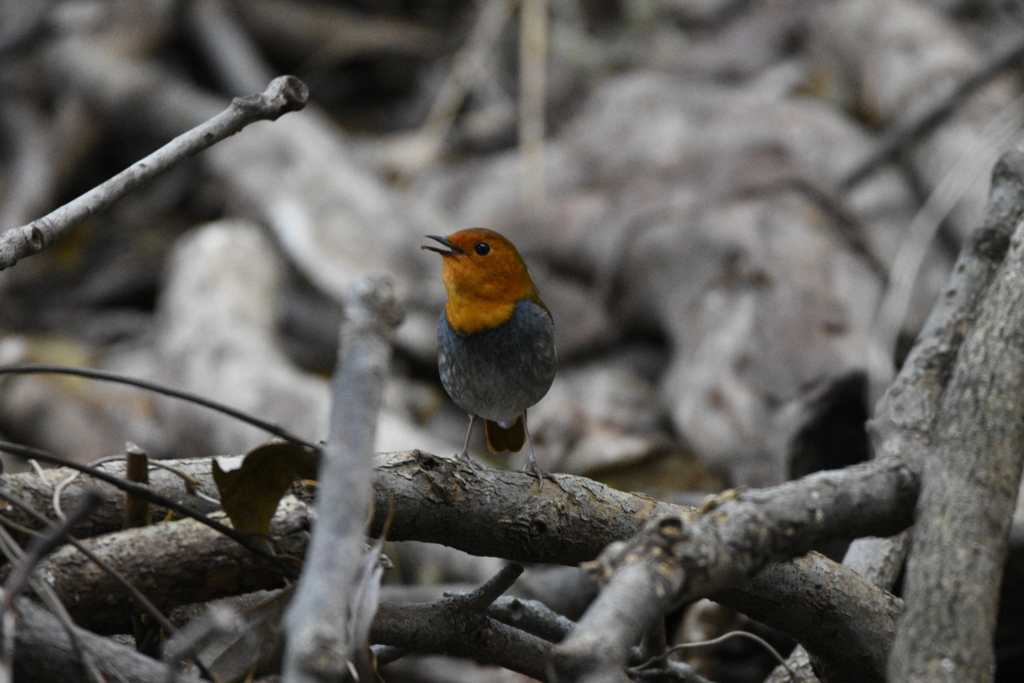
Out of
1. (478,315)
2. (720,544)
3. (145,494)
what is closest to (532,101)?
(478,315)

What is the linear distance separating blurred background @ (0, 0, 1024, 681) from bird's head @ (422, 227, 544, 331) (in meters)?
1.53

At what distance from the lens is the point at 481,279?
10.3ft

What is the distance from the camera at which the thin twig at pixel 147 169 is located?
76.0 inches

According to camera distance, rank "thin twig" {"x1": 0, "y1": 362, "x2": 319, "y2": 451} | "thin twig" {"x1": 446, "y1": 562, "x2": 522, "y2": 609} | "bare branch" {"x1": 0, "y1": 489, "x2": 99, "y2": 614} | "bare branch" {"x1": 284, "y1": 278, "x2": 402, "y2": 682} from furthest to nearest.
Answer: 1. "thin twig" {"x1": 446, "y1": 562, "x2": 522, "y2": 609}
2. "thin twig" {"x1": 0, "y1": 362, "x2": 319, "y2": 451}
3. "bare branch" {"x1": 0, "y1": 489, "x2": 99, "y2": 614}
4. "bare branch" {"x1": 284, "y1": 278, "x2": 402, "y2": 682}

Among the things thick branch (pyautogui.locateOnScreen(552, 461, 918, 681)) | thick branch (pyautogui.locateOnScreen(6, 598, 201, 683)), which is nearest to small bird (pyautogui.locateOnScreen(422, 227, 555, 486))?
thick branch (pyautogui.locateOnScreen(552, 461, 918, 681))

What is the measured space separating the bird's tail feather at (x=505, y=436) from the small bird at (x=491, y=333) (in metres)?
0.32

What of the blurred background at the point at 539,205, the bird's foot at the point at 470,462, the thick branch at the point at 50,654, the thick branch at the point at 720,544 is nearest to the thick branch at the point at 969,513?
the thick branch at the point at 720,544

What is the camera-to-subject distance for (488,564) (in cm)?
420

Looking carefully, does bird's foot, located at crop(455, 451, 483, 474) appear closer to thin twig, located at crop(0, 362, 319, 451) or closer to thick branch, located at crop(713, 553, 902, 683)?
thin twig, located at crop(0, 362, 319, 451)

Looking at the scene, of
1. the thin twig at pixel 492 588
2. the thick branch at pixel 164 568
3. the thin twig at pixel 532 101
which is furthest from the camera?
the thin twig at pixel 532 101

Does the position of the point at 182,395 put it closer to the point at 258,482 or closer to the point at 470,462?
the point at 258,482

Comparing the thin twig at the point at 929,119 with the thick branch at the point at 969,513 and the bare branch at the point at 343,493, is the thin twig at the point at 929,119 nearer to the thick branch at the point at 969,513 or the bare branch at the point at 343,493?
the thick branch at the point at 969,513

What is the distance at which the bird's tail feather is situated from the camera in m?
3.54

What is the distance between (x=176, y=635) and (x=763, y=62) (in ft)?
24.0
